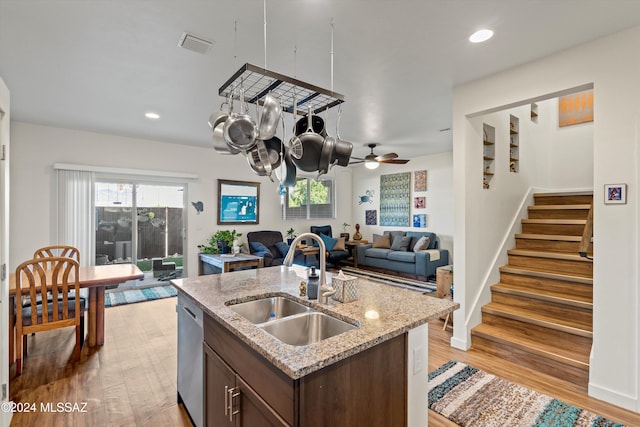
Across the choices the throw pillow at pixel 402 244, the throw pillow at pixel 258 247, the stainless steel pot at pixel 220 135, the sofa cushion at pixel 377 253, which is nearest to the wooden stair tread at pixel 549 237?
the throw pillow at pixel 402 244

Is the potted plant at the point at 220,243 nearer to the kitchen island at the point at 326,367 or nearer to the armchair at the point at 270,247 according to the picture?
the armchair at the point at 270,247

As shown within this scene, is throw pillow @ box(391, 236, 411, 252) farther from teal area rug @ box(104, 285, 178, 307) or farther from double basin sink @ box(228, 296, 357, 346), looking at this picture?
double basin sink @ box(228, 296, 357, 346)

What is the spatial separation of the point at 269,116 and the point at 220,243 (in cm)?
454

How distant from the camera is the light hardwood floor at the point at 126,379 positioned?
6.92 feet

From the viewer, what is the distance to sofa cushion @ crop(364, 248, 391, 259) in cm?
684

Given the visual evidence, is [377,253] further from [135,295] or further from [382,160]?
[135,295]

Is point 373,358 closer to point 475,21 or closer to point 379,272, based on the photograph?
point 475,21

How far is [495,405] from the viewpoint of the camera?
221cm

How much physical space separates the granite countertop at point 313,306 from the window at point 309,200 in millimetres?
4853

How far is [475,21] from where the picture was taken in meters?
2.10

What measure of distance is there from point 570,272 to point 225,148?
3535mm

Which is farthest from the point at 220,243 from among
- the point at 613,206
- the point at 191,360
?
the point at 613,206

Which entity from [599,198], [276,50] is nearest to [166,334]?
[276,50]

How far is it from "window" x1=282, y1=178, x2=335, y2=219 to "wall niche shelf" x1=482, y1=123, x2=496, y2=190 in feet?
14.4
